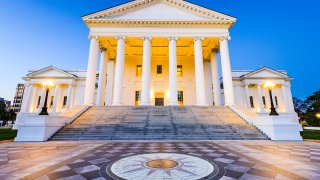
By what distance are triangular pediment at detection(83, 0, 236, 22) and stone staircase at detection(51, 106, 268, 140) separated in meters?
13.4

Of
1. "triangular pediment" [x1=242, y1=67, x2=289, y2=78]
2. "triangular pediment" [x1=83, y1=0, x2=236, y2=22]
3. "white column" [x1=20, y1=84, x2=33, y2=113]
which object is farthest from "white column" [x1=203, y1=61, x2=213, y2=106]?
"white column" [x1=20, y1=84, x2=33, y2=113]

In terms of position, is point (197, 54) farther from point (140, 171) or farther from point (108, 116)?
point (140, 171)

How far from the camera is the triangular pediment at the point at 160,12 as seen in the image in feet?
75.9

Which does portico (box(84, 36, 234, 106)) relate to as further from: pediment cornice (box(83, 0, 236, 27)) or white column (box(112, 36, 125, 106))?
pediment cornice (box(83, 0, 236, 27))

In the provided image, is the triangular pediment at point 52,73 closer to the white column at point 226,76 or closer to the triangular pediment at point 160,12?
the triangular pediment at point 160,12

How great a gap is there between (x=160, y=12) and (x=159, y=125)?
18146mm

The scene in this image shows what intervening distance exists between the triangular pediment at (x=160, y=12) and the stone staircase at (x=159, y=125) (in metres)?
13.4

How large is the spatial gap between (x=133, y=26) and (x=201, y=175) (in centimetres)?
2270

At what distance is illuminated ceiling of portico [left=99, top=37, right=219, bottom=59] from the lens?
24.3 m

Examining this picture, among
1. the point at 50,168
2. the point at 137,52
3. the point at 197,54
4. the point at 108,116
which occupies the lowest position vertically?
the point at 50,168

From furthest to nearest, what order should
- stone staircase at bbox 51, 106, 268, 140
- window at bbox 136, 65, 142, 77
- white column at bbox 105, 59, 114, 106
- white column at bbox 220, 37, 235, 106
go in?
1. window at bbox 136, 65, 142, 77
2. white column at bbox 105, 59, 114, 106
3. white column at bbox 220, 37, 235, 106
4. stone staircase at bbox 51, 106, 268, 140

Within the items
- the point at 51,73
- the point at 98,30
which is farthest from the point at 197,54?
the point at 51,73

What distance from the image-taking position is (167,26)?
23359mm

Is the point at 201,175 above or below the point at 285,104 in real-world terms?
below
